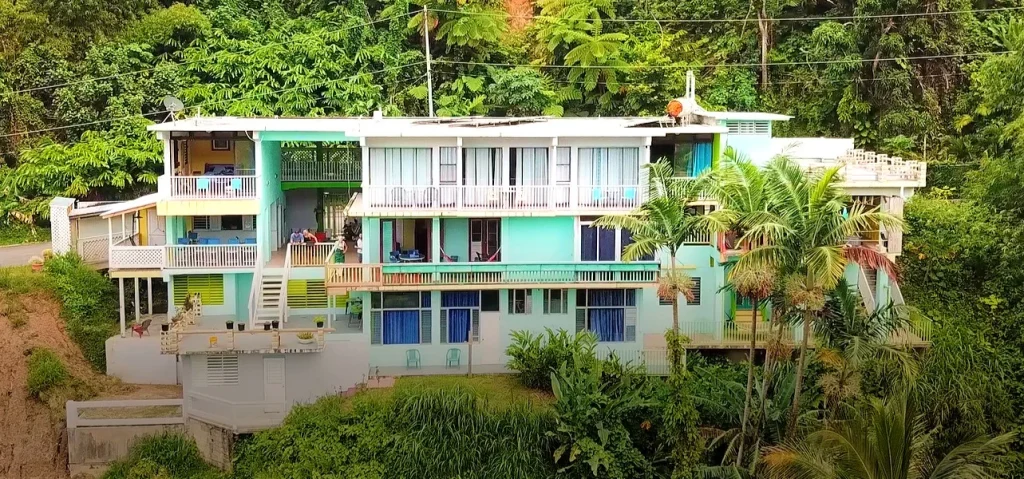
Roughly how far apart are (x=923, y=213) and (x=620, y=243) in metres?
9.59

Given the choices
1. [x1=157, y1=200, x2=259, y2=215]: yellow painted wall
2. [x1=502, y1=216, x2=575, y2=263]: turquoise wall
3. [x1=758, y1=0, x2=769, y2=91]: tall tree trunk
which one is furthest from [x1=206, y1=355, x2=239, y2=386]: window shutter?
[x1=758, y1=0, x2=769, y2=91]: tall tree trunk

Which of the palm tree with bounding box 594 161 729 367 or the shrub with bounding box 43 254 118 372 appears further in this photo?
the shrub with bounding box 43 254 118 372

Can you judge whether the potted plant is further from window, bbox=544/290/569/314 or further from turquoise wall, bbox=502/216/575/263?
window, bbox=544/290/569/314

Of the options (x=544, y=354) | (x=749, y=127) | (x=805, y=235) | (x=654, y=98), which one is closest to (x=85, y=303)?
(x=544, y=354)

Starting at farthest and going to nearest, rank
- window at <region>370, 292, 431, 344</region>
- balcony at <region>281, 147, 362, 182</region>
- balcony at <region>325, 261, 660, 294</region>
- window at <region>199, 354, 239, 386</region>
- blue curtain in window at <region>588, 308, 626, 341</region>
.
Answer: balcony at <region>281, 147, 362, 182</region>, blue curtain in window at <region>588, 308, 626, 341</region>, window at <region>370, 292, 431, 344</region>, balcony at <region>325, 261, 660, 294</region>, window at <region>199, 354, 239, 386</region>

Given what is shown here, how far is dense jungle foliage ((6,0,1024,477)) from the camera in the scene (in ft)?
78.9

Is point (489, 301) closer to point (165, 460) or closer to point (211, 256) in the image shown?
point (211, 256)

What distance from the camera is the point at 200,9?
137 ft

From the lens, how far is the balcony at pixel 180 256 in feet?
94.4

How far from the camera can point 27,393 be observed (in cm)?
2803

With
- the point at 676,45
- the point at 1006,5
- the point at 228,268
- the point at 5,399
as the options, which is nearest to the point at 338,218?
the point at 228,268

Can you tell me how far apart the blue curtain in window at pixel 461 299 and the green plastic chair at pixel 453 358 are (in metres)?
1.19

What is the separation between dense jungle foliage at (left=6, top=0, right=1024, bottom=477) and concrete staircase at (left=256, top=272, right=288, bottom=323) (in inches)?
166

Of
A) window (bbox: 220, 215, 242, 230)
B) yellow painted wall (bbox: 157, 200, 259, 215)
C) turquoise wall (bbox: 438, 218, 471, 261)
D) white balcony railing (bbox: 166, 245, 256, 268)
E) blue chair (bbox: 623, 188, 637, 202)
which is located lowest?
white balcony railing (bbox: 166, 245, 256, 268)
